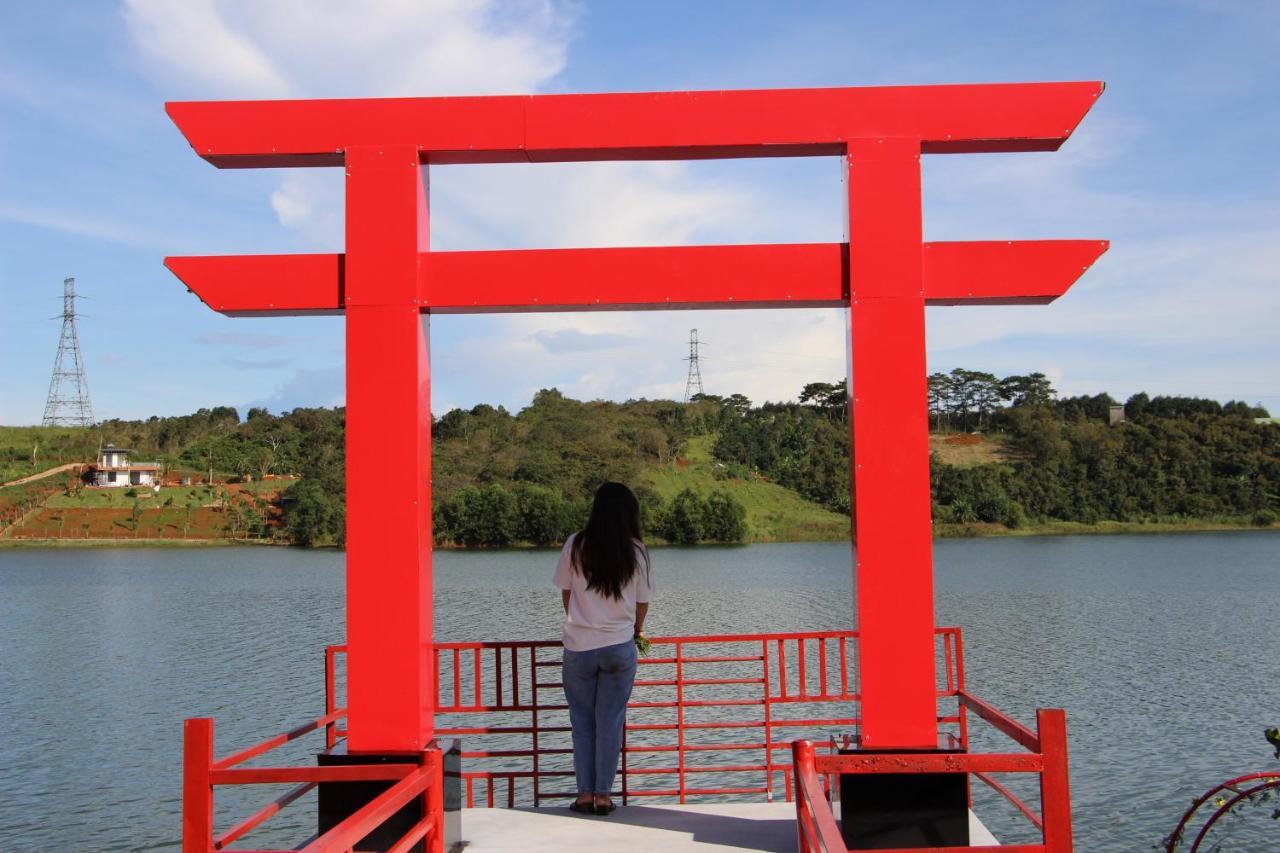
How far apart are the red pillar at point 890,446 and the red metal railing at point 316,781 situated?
6.25 feet

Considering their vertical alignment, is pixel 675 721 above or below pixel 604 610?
below

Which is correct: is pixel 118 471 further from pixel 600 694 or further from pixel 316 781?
pixel 316 781

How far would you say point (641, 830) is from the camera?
209 inches

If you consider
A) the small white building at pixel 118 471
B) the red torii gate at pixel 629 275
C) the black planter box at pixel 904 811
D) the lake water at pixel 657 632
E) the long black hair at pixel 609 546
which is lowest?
the lake water at pixel 657 632

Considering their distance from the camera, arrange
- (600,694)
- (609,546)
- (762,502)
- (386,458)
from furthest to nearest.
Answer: (762,502) < (600,694) < (609,546) < (386,458)

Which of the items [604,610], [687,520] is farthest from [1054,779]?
[687,520]

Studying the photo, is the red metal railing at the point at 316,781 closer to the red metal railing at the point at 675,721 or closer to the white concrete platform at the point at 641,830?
the white concrete platform at the point at 641,830

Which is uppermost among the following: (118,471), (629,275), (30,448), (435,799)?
(30,448)

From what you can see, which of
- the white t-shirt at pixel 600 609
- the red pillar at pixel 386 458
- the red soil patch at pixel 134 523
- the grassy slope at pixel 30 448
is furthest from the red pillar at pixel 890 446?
the grassy slope at pixel 30 448

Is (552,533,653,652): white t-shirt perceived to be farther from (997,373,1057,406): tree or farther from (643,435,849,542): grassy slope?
(997,373,1057,406): tree

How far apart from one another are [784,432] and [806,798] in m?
69.3

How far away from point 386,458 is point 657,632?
786 inches

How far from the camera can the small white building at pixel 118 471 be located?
7688 cm

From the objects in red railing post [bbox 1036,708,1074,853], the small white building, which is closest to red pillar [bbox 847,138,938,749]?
red railing post [bbox 1036,708,1074,853]
